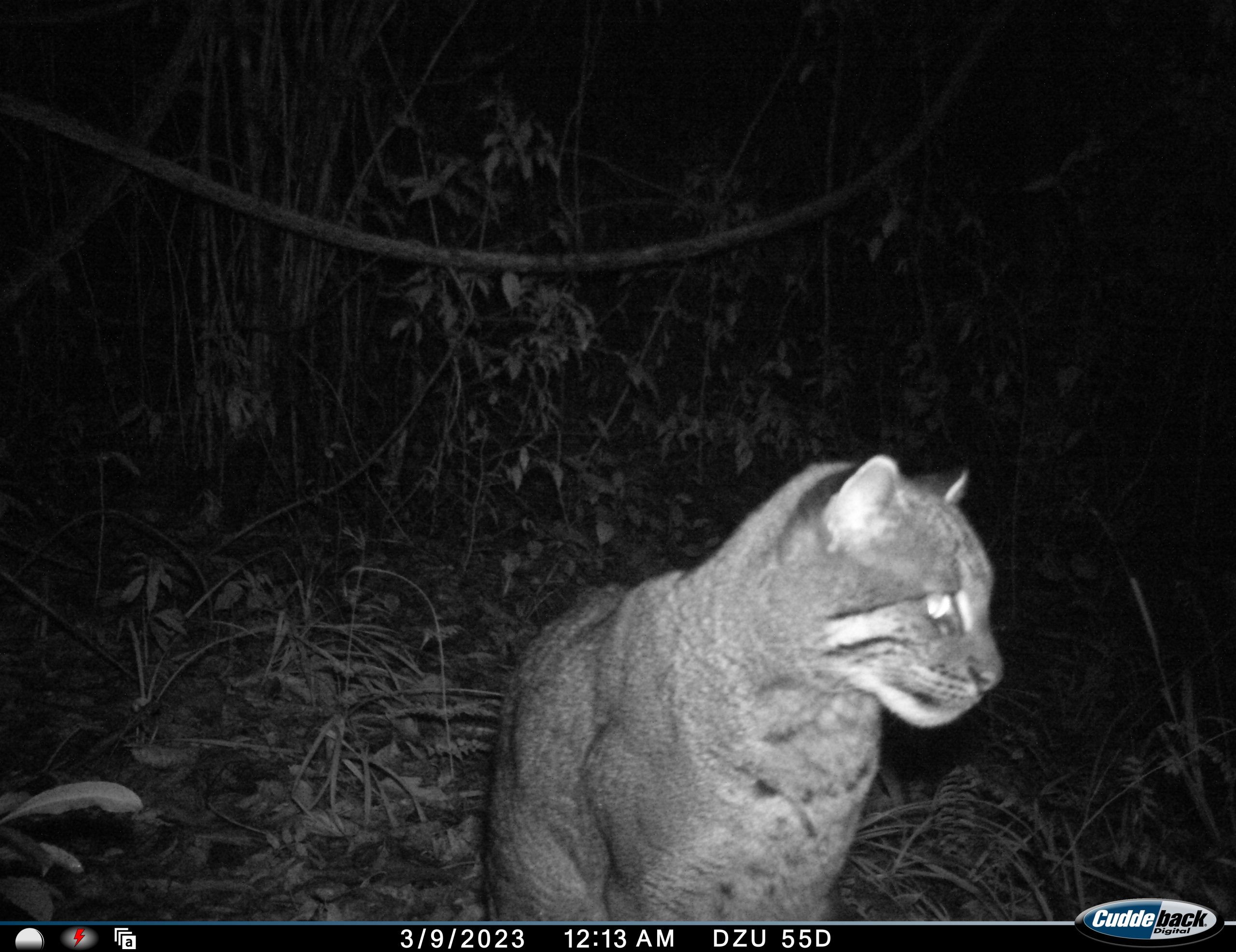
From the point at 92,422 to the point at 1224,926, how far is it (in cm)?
667

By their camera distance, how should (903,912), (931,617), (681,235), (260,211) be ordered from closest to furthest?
(931,617) → (260,211) → (903,912) → (681,235)

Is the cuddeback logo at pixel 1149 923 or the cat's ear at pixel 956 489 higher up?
the cat's ear at pixel 956 489

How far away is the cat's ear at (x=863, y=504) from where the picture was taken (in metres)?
2.38

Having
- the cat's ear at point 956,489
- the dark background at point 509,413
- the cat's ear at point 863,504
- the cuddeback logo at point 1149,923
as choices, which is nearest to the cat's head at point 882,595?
the cat's ear at point 863,504

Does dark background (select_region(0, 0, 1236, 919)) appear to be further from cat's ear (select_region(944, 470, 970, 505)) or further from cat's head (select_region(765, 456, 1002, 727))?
cat's head (select_region(765, 456, 1002, 727))

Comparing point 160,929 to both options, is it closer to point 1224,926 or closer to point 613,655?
point 613,655

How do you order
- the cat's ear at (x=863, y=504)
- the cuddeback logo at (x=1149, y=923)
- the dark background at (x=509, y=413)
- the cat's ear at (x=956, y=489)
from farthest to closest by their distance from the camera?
1. the dark background at (x=509, y=413)
2. the cat's ear at (x=956, y=489)
3. the cuddeback logo at (x=1149, y=923)
4. the cat's ear at (x=863, y=504)

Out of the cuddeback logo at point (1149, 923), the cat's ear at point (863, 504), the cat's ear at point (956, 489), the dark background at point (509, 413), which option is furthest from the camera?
the dark background at point (509, 413)

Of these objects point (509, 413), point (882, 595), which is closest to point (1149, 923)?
point (882, 595)

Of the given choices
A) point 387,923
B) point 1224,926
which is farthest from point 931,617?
point 387,923

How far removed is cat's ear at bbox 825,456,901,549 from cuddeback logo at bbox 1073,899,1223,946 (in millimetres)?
1319

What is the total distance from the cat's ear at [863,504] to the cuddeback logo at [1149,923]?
1319mm

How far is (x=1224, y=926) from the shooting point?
8.85ft

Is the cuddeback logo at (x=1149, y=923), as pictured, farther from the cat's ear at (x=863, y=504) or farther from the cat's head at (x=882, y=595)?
the cat's ear at (x=863, y=504)
